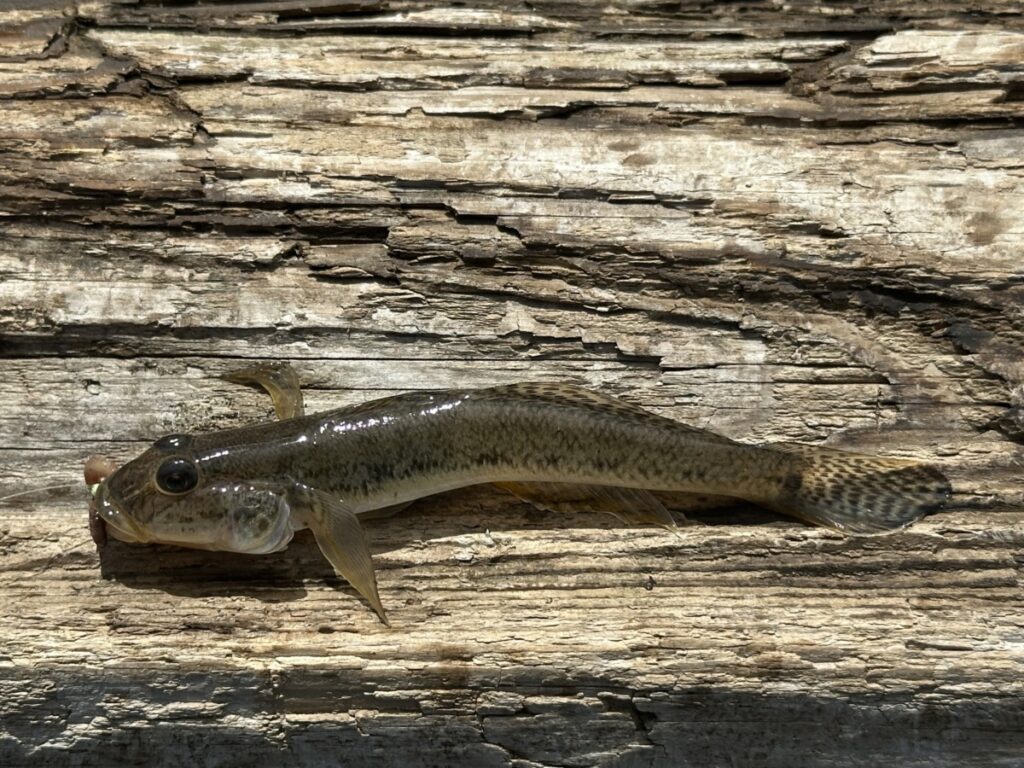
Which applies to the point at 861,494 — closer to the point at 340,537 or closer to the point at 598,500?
the point at 598,500

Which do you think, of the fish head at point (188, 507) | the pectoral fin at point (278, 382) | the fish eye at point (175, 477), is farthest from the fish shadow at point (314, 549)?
the pectoral fin at point (278, 382)

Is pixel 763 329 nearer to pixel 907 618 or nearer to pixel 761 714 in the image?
pixel 907 618

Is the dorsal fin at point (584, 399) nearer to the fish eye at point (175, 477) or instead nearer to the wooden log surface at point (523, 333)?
the wooden log surface at point (523, 333)

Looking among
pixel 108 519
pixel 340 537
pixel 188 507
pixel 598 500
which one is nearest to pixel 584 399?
pixel 598 500

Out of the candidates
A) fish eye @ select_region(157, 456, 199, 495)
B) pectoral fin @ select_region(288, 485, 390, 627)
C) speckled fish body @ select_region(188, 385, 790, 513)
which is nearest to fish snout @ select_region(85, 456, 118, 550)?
fish eye @ select_region(157, 456, 199, 495)

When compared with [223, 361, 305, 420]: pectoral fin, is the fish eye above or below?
below

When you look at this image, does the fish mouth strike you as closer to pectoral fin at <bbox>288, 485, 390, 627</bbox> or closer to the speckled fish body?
the speckled fish body
